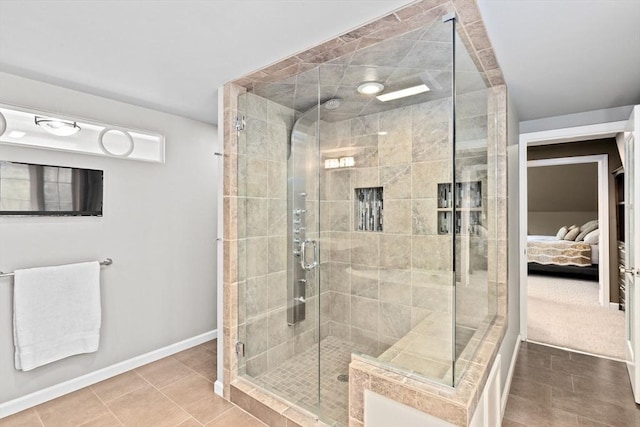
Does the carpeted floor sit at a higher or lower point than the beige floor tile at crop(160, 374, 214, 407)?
higher

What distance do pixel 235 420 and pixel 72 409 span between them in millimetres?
1191

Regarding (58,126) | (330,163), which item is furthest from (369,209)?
(58,126)

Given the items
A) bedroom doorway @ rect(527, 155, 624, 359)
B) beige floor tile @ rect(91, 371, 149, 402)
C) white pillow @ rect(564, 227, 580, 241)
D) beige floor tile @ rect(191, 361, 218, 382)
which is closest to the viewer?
beige floor tile @ rect(91, 371, 149, 402)

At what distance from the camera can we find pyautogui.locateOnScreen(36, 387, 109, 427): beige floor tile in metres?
2.09

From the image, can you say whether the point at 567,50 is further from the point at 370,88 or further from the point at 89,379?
the point at 89,379

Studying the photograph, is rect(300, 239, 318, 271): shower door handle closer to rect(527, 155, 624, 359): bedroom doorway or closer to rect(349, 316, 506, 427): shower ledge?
rect(349, 316, 506, 427): shower ledge

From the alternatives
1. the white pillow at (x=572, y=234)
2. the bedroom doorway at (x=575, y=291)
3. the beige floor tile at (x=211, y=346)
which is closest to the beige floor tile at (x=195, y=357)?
the beige floor tile at (x=211, y=346)

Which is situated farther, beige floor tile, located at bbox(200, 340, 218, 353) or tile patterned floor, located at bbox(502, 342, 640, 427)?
beige floor tile, located at bbox(200, 340, 218, 353)

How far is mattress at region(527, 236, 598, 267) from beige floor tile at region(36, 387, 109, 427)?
762 cm

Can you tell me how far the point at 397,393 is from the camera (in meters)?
1.41

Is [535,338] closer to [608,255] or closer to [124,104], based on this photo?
[608,255]

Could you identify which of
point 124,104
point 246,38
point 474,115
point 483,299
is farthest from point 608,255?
point 124,104

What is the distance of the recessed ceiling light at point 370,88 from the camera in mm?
2078

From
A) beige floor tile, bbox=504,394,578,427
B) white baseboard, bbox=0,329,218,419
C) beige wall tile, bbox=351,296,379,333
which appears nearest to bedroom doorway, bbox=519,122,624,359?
beige floor tile, bbox=504,394,578,427
